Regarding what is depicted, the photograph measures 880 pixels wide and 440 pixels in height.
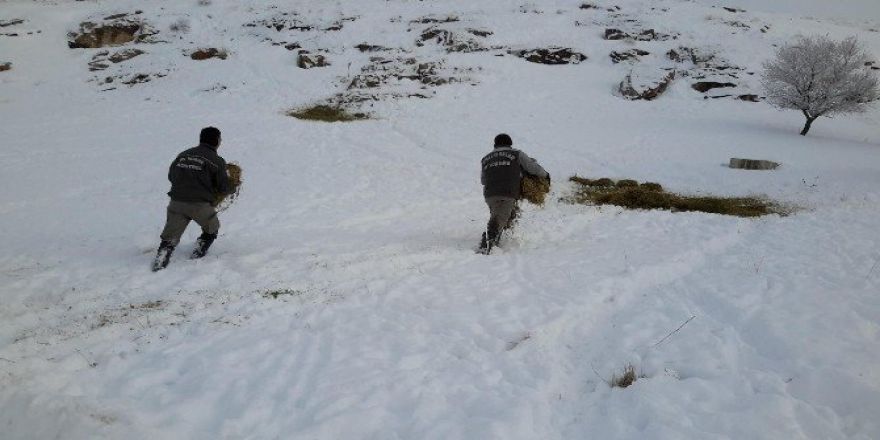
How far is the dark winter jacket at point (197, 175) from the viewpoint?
332 inches

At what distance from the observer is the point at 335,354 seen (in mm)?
5297

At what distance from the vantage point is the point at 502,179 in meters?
9.61

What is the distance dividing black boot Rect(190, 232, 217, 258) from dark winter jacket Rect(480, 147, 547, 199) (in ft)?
18.1

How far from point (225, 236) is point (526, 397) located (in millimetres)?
8524

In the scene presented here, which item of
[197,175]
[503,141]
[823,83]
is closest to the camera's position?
[197,175]

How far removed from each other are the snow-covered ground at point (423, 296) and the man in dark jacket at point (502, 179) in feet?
2.25

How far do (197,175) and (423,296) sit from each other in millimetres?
4696

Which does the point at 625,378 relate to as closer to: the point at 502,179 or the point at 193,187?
the point at 502,179

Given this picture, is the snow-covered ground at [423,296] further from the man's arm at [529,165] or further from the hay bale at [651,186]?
the man's arm at [529,165]

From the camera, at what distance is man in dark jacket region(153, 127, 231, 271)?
843cm

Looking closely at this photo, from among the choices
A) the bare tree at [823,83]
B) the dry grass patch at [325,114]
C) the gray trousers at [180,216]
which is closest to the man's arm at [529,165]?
the gray trousers at [180,216]

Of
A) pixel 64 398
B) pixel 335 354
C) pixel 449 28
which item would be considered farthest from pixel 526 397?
pixel 449 28

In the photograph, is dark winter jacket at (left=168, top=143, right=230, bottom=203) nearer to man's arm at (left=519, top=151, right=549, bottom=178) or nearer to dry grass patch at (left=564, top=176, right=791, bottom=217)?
man's arm at (left=519, top=151, right=549, bottom=178)

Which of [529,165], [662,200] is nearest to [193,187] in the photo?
[529,165]
